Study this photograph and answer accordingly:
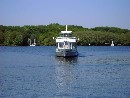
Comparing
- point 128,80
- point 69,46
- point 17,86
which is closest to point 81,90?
point 17,86

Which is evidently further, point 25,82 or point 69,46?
point 69,46

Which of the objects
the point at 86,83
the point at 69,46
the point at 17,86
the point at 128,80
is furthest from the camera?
the point at 69,46

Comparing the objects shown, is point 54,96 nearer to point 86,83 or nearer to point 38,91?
point 38,91

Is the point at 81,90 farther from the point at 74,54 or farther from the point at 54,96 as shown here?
the point at 74,54

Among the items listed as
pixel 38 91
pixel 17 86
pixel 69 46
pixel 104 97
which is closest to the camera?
pixel 104 97

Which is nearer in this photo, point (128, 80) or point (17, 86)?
point (17, 86)

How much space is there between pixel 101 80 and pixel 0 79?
1294 centimetres

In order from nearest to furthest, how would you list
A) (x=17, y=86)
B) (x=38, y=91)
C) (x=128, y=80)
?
(x=38, y=91) → (x=17, y=86) → (x=128, y=80)

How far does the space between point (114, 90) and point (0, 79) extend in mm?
16304

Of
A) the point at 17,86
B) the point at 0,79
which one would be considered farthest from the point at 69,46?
the point at 17,86

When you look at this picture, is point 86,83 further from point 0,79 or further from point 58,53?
point 58,53

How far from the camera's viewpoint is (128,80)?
48.7 meters

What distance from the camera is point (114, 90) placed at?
4003 cm

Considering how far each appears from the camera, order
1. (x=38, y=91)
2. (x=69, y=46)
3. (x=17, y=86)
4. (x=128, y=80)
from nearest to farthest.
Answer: (x=38, y=91) < (x=17, y=86) < (x=128, y=80) < (x=69, y=46)
